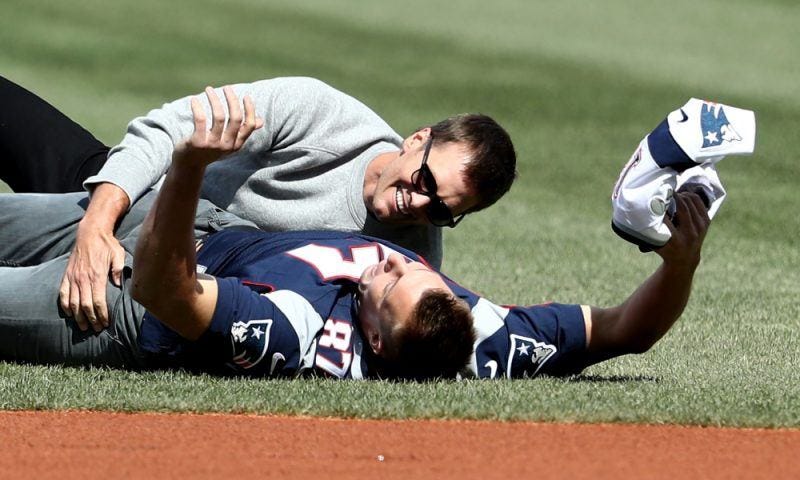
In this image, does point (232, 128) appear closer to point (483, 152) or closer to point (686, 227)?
point (483, 152)

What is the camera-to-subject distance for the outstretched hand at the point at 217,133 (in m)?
4.02

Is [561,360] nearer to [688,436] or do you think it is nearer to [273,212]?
[688,436]

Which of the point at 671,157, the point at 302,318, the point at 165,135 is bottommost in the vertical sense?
the point at 302,318

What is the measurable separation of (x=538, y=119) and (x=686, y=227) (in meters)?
9.05

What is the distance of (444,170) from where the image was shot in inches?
207

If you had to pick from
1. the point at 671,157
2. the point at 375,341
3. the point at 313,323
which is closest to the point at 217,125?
the point at 313,323

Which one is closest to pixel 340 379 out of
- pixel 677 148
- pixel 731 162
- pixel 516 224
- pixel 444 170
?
pixel 444 170

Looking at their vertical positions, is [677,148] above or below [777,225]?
above

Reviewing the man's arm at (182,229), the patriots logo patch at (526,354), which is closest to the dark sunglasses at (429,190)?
the patriots logo patch at (526,354)

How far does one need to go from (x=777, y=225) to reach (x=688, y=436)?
6.11 m

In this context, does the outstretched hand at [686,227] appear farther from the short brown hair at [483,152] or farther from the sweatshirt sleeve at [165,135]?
the sweatshirt sleeve at [165,135]

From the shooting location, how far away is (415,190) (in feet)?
17.3

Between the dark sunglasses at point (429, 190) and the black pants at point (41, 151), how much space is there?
1587mm

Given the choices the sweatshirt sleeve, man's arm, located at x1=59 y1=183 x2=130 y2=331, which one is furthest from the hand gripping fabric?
man's arm, located at x1=59 y1=183 x2=130 y2=331
